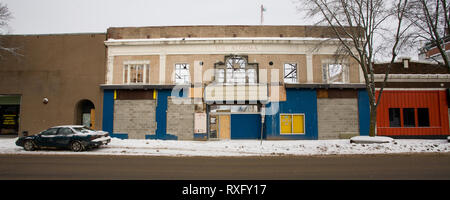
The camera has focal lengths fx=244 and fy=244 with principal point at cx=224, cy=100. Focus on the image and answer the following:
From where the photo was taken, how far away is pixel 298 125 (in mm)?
17016

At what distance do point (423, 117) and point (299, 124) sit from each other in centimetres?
939

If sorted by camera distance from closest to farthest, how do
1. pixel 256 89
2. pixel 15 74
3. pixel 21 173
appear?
pixel 21 173 < pixel 256 89 < pixel 15 74

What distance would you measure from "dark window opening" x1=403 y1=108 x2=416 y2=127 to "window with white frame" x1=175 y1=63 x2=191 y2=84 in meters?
15.9

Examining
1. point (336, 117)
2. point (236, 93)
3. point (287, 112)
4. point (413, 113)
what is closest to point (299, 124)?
point (287, 112)

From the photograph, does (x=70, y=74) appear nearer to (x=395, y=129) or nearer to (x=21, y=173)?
(x=21, y=173)

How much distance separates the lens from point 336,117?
672 inches

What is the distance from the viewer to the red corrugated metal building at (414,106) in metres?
17.6

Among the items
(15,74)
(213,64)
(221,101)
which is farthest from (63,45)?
(221,101)

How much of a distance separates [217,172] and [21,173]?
570 centimetres

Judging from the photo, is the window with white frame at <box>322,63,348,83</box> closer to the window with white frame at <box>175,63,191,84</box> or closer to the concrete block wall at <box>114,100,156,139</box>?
the window with white frame at <box>175,63,191,84</box>

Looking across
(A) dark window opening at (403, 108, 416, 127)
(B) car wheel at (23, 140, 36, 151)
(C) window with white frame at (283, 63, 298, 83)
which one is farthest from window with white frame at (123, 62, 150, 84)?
(A) dark window opening at (403, 108, 416, 127)

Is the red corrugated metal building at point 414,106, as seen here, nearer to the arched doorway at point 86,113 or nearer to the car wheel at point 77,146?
the car wheel at point 77,146

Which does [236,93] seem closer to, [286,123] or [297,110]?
[286,123]

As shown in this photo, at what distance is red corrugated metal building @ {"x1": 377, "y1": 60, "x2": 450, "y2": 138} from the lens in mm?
17625
